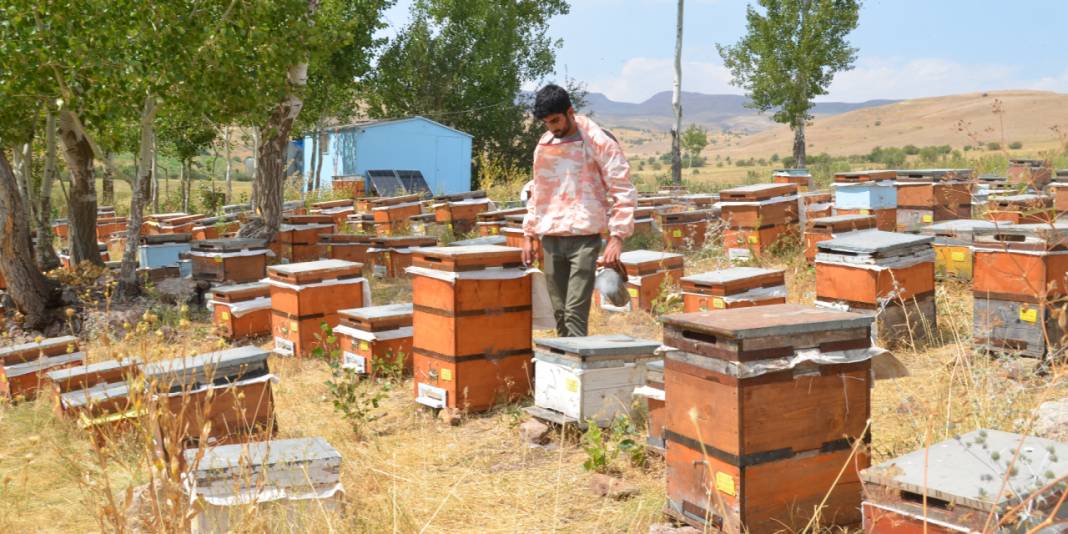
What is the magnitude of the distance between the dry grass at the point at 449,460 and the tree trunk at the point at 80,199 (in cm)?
602

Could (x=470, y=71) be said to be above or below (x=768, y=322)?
above

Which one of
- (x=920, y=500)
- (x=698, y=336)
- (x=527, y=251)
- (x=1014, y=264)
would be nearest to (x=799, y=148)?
(x=1014, y=264)

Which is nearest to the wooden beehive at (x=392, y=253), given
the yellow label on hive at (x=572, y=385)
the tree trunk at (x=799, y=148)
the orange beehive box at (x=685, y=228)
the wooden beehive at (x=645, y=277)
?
the orange beehive box at (x=685, y=228)

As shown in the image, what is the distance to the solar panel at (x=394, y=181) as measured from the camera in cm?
3089

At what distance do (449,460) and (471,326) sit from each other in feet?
3.34

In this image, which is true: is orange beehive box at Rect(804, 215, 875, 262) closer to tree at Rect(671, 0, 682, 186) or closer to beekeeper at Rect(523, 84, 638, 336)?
beekeeper at Rect(523, 84, 638, 336)

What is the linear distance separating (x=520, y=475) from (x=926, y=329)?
4119mm

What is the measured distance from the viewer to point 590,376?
538cm

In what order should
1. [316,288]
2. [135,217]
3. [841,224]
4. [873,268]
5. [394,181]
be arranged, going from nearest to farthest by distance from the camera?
[873,268] → [316,288] → [841,224] → [135,217] → [394,181]

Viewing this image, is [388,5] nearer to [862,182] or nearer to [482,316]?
[862,182]

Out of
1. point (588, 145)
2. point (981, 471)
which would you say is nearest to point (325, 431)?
point (588, 145)

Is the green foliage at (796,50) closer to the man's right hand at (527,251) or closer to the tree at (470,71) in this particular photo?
the tree at (470,71)

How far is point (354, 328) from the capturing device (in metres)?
7.45

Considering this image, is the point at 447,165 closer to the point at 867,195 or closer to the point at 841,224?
the point at 867,195
